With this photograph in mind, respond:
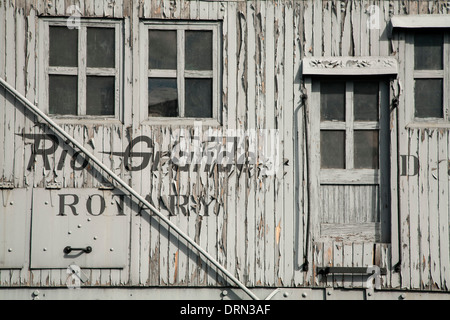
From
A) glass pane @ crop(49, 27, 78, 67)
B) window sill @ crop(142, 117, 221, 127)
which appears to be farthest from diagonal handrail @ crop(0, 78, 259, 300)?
window sill @ crop(142, 117, 221, 127)

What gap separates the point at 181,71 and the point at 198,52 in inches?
11.5

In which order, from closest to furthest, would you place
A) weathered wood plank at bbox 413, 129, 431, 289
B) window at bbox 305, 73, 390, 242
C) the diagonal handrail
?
the diagonal handrail, weathered wood plank at bbox 413, 129, 431, 289, window at bbox 305, 73, 390, 242

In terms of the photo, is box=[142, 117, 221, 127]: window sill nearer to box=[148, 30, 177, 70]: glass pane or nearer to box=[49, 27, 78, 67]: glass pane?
box=[148, 30, 177, 70]: glass pane

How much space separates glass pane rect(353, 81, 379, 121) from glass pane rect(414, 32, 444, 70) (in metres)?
0.55

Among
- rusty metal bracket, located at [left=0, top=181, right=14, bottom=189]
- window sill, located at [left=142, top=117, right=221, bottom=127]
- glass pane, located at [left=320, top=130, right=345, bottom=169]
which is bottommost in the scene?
rusty metal bracket, located at [left=0, top=181, right=14, bottom=189]

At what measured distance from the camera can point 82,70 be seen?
580 centimetres

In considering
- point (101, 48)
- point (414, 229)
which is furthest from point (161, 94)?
point (414, 229)

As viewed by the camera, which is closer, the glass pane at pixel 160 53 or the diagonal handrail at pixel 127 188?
the diagonal handrail at pixel 127 188

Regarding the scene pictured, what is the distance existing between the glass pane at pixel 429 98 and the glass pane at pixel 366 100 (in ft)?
1.52

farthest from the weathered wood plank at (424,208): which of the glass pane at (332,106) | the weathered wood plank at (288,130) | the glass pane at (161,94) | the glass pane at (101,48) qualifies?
the glass pane at (101,48)

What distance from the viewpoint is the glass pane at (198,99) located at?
586 centimetres

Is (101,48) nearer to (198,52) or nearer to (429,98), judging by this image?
(198,52)

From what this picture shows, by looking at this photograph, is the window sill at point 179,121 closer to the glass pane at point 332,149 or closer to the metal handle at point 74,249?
the glass pane at point 332,149

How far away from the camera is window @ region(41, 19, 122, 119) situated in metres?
5.80
